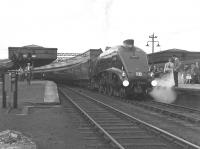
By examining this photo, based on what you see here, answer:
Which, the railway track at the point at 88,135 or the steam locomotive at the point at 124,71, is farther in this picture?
the steam locomotive at the point at 124,71

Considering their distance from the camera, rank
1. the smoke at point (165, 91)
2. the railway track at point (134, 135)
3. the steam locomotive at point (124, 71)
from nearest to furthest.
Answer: the railway track at point (134, 135) < the smoke at point (165, 91) < the steam locomotive at point (124, 71)

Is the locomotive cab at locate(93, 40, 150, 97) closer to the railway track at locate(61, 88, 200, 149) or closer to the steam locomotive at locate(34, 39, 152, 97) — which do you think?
the steam locomotive at locate(34, 39, 152, 97)

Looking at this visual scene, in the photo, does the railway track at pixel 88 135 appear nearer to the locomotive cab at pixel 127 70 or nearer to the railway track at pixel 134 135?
the railway track at pixel 134 135

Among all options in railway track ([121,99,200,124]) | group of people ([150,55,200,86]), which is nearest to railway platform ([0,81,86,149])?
railway track ([121,99,200,124])

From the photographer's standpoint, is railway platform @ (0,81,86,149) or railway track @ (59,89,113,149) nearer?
railway track @ (59,89,113,149)

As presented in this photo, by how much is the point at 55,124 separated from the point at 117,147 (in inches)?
158

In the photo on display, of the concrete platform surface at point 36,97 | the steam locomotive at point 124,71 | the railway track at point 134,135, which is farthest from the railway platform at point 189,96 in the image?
the concrete platform surface at point 36,97

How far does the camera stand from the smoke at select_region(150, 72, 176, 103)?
64.8 feet

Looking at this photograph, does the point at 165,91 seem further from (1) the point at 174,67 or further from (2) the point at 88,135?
(2) the point at 88,135

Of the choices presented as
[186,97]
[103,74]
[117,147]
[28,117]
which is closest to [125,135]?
[117,147]

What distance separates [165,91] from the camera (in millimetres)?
20266

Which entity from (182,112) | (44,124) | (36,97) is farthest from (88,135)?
(36,97)

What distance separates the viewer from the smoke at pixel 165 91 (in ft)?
64.8

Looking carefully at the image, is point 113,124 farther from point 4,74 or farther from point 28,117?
point 4,74
